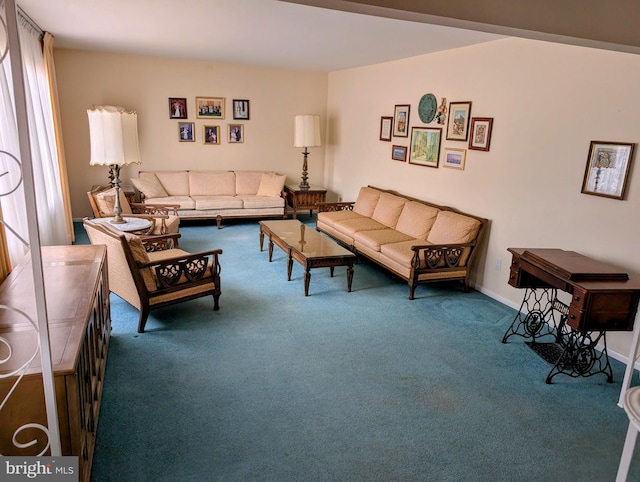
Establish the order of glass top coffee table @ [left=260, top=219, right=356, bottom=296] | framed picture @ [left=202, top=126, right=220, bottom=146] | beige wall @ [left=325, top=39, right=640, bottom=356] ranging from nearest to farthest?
1. beige wall @ [left=325, top=39, right=640, bottom=356]
2. glass top coffee table @ [left=260, top=219, right=356, bottom=296]
3. framed picture @ [left=202, top=126, right=220, bottom=146]

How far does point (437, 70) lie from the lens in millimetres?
5105

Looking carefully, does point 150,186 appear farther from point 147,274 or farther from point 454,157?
point 454,157

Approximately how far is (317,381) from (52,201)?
12.1 feet

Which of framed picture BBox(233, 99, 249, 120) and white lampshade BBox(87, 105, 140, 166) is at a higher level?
framed picture BBox(233, 99, 249, 120)

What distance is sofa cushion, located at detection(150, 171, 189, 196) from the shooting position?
23.1 ft

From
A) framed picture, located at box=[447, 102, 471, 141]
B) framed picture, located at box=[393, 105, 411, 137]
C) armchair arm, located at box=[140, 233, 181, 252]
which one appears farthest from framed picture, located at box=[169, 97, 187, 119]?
framed picture, located at box=[447, 102, 471, 141]

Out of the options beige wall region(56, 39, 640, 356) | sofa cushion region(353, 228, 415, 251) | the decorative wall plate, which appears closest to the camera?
beige wall region(56, 39, 640, 356)

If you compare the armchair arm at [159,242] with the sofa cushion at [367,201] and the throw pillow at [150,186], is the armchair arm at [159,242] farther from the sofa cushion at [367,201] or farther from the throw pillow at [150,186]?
the sofa cushion at [367,201]

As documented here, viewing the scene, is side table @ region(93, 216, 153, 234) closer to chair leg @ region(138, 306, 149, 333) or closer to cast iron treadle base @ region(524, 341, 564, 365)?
chair leg @ region(138, 306, 149, 333)

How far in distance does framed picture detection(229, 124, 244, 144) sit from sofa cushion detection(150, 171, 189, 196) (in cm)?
100

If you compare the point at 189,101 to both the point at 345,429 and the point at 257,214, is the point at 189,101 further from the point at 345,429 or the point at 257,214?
the point at 345,429

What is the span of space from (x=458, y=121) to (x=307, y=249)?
7.05 feet

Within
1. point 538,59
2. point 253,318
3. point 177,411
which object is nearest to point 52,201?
point 253,318

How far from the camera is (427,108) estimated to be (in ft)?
17.4
